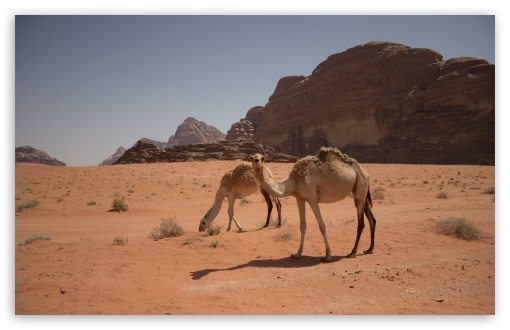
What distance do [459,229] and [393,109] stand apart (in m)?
86.2

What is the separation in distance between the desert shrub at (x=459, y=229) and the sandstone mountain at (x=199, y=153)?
6406cm

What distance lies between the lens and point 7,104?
6.30m

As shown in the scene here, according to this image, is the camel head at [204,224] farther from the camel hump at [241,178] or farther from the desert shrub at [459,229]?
the desert shrub at [459,229]

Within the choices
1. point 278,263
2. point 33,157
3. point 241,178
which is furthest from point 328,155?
point 33,157

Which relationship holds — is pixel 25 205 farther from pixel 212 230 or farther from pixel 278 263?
pixel 278 263

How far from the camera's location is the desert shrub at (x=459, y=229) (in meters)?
8.70

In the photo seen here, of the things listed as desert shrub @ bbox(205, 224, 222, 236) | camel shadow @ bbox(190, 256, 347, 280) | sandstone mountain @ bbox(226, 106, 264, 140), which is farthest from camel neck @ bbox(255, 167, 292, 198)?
sandstone mountain @ bbox(226, 106, 264, 140)

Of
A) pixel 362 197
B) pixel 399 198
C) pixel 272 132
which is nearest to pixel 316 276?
pixel 362 197

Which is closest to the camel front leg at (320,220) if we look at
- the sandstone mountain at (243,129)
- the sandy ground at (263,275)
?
the sandy ground at (263,275)

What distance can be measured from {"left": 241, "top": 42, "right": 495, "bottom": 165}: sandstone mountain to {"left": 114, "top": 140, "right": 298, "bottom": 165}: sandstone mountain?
26033 millimetres

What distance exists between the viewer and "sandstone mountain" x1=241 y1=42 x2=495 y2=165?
70.1 meters

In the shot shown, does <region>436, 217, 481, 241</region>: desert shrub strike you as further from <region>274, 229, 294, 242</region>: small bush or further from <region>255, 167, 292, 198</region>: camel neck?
<region>255, 167, 292, 198</region>: camel neck

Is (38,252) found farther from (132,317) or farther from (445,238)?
A: (445,238)

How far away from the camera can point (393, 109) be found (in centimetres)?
8738
